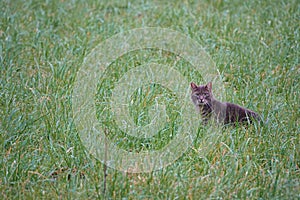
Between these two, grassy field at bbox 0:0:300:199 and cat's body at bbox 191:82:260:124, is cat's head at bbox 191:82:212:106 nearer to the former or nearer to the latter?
cat's body at bbox 191:82:260:124

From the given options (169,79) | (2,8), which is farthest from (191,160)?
(2,8)

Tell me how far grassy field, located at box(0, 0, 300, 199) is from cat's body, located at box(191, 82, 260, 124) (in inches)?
6.3

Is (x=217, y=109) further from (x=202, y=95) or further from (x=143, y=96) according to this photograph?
(x=143, y=96)

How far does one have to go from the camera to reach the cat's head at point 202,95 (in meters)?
4.54

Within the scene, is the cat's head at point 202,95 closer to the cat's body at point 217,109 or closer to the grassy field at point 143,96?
the cat's body at point 217,109

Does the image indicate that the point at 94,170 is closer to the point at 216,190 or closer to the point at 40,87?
the point at 216,190

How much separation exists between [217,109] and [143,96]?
28.6 inches

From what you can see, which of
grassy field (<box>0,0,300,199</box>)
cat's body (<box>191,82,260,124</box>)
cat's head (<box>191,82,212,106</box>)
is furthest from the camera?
cat's head (<box>191,82,212,106</box>)

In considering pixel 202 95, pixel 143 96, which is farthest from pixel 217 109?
pixel 143 96

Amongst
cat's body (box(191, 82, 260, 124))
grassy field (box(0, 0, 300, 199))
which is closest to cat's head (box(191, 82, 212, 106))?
cat's body (box(191, 82, 260, 124))

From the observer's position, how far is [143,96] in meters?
4.79

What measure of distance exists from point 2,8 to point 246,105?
3823 millimetres

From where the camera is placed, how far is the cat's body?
14.4 ft

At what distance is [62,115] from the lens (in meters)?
4.22
